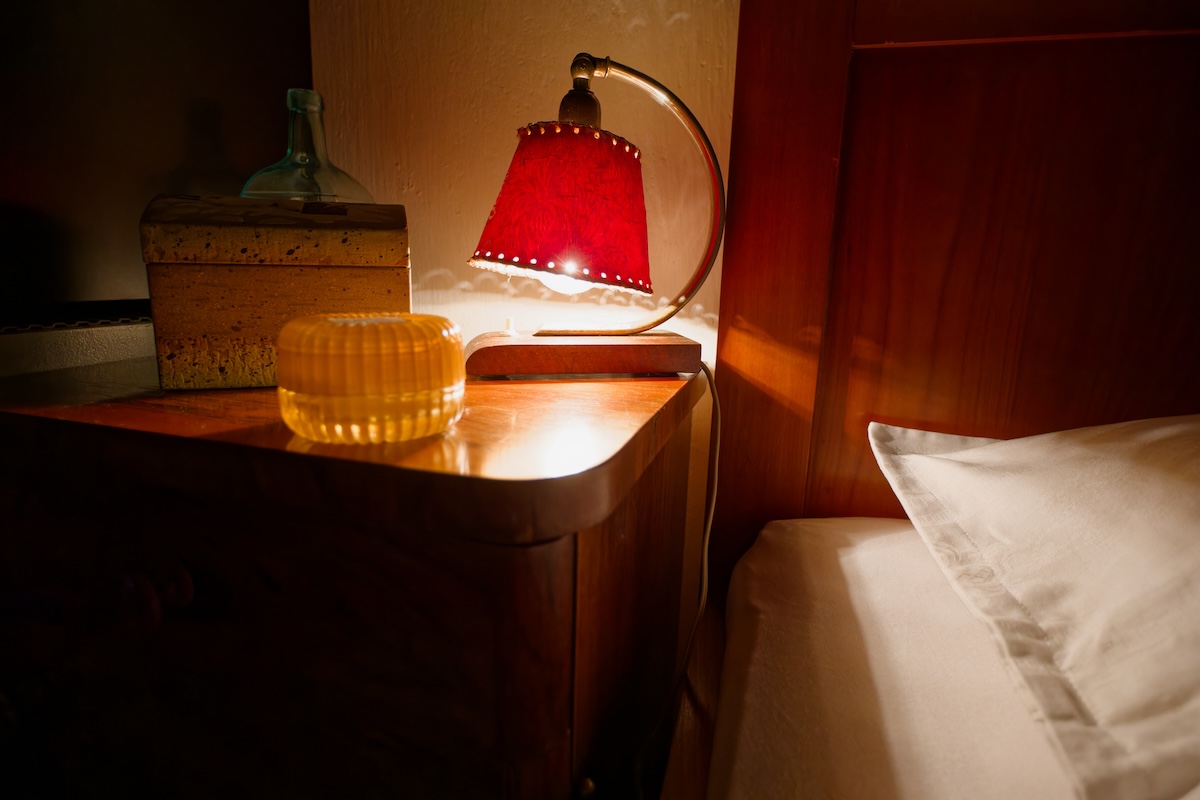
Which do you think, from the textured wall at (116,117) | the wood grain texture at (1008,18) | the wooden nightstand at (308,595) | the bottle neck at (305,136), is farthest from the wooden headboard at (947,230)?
the textured wall at (116,117)

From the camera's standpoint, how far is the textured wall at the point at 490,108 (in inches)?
31.5

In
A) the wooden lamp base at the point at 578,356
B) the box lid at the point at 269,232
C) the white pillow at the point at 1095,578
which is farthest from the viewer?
the wooden lamp base at the point at 578,356

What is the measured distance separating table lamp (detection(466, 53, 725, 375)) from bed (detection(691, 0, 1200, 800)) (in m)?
0.19

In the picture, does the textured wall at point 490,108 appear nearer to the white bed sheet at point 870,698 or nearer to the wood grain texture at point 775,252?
the wood grain texture at point 775,252

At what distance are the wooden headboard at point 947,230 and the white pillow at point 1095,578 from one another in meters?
0.17

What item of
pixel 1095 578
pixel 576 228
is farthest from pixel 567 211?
pixel 1095 578

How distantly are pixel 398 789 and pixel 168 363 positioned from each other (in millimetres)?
430

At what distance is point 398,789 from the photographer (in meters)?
0.43

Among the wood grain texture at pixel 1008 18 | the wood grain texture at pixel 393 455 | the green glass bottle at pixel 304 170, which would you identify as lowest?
the wood grain texture at pixel 393 455

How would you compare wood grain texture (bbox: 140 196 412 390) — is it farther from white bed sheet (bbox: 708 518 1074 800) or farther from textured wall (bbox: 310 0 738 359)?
white bed sheet (bbox: 708 518 1074 800)

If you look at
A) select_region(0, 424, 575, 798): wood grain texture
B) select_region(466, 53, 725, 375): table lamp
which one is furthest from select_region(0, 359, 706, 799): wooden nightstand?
select_region(466, 53, 725, 375): table lamp

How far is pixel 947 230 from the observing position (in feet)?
2.38

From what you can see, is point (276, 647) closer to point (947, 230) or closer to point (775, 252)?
point (775, 252)

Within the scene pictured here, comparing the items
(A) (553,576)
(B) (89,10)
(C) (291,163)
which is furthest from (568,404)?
(B) (89,10)
